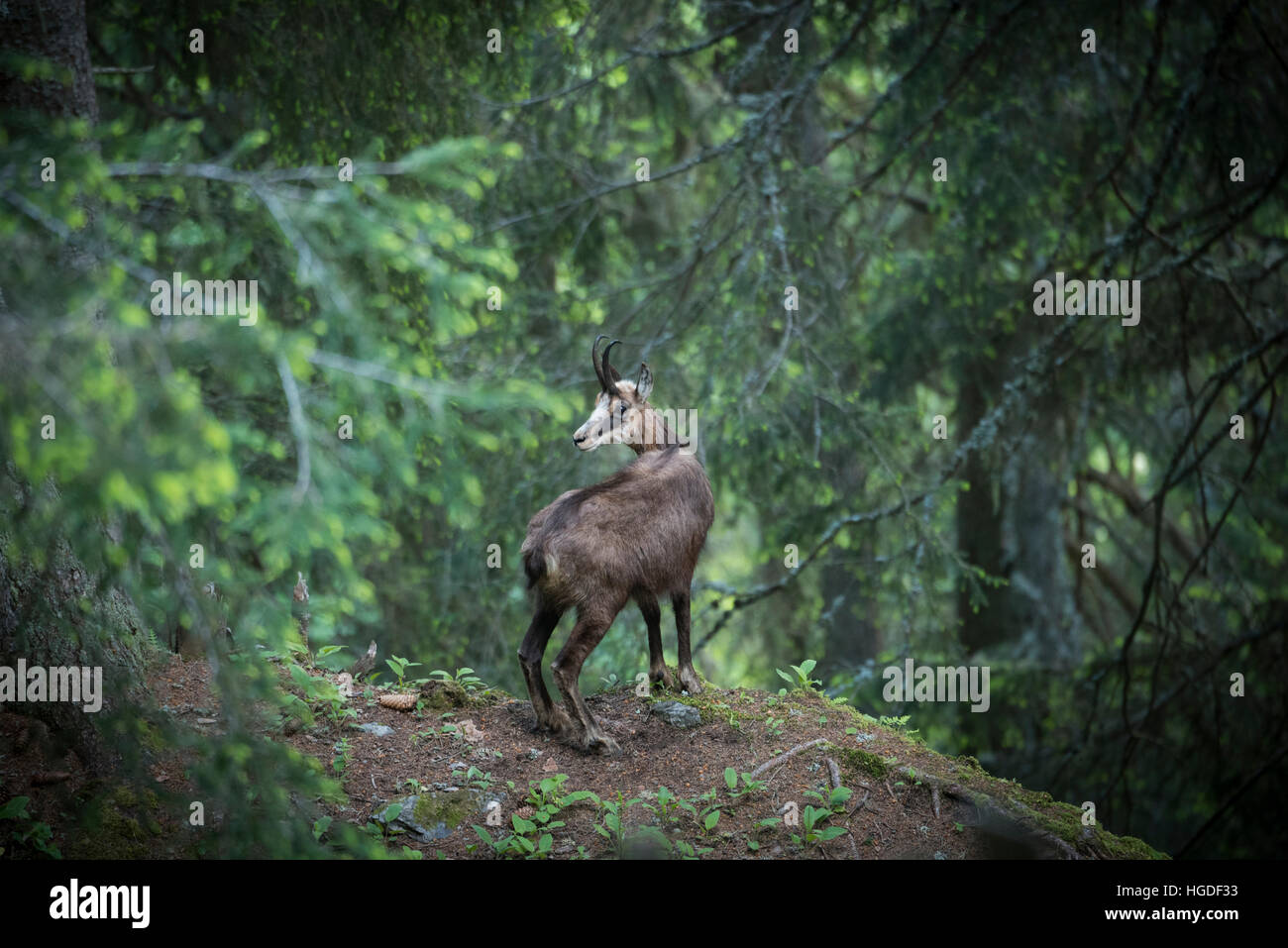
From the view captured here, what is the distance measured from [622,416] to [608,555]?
3.47 ft

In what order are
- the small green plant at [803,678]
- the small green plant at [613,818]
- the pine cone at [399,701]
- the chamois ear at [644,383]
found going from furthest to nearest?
the chamois ear at [644,383] < the small green plant at [803,678] < the pine cone at [399,701] < the small green plant at [613,818]

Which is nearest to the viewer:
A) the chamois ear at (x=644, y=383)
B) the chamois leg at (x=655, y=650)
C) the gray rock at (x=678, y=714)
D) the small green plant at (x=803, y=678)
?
the gray rock at (x=678, y=714)

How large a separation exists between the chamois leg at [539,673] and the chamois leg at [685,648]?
805mm

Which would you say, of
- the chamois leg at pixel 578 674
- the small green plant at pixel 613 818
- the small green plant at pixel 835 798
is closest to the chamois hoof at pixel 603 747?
the chamois leg at pixel 578 674

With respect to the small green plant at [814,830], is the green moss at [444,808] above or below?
above

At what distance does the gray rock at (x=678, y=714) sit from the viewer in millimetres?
5656

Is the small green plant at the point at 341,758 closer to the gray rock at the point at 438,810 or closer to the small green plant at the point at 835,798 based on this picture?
the gray rock at the point at 438,810

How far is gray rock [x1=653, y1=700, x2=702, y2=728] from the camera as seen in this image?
5.66 meters

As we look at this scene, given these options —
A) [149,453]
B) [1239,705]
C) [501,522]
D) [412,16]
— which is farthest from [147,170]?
[1239,705]

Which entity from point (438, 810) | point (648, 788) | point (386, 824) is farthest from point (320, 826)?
point (648, 788)

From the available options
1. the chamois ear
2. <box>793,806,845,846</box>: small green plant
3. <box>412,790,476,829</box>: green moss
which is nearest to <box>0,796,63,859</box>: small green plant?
<box>412,790,476,829</box>: green moss

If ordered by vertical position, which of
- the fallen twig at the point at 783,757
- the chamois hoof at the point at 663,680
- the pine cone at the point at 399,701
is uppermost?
the chamois hoof at the point at 663,680

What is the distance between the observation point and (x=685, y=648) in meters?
6.07

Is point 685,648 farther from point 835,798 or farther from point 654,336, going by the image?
point 654,336
